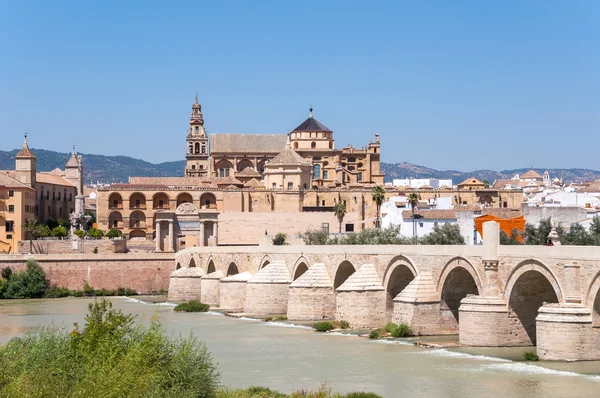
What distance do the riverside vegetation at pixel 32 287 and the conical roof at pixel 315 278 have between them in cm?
2716

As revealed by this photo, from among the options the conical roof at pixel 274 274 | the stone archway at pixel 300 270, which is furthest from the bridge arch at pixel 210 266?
the stone archway at pixel 300 270

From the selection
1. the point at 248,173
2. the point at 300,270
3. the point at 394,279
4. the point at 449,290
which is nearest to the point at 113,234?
the point at 248,173

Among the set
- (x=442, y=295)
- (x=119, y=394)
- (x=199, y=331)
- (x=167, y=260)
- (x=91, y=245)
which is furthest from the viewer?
(x=91, y=245)

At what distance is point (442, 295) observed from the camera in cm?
3816

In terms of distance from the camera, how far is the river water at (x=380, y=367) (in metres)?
27.7

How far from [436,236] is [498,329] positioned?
1997 centimetres

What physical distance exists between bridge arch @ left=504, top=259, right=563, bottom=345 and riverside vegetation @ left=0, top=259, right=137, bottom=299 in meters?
42.8

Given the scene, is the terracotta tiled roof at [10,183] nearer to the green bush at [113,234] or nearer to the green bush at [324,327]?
the green bush at [113,234]

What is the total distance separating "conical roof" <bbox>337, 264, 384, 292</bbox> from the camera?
42312mm

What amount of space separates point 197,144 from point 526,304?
4010 inches

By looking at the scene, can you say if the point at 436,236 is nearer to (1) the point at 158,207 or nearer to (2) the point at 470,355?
(2) the point at 470,355

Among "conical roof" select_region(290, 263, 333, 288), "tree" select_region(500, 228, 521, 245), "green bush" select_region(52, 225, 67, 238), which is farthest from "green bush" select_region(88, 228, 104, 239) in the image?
"tree" select_region(500, 228, 521, 245)

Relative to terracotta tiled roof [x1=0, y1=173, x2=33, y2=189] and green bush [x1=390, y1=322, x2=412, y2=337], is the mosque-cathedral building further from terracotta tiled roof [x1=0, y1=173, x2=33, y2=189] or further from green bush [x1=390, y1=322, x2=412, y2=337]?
green bush [x1=390, y1=322, x2=412, y2=337]

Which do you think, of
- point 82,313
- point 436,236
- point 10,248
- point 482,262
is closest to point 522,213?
point 436,236
